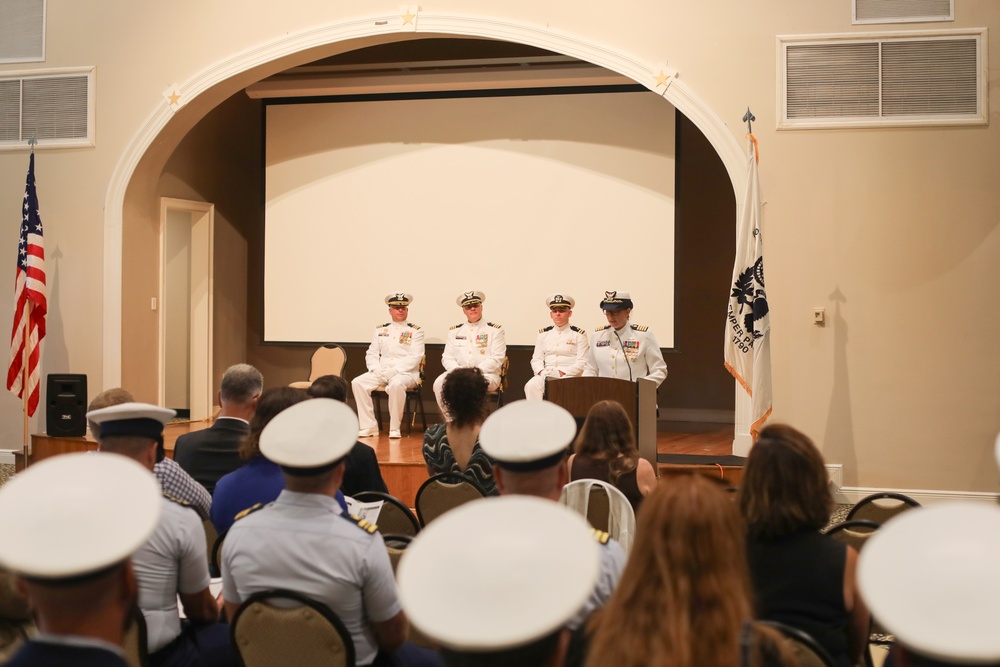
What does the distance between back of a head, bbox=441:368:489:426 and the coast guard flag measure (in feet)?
9.30

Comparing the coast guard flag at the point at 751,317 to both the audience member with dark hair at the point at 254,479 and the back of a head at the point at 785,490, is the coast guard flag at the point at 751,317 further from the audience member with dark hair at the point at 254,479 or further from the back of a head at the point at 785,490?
the back of a head at the point at 785,490

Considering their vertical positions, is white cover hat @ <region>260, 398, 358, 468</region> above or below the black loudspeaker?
above

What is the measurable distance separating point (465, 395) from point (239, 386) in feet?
3.00

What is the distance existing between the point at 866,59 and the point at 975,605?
6211 millimetres

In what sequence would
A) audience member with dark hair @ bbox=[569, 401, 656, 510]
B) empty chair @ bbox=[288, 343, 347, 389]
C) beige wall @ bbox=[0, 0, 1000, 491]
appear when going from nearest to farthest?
audience member with dark hair @ bbox=[569, 401, 656, 510]
beige wall @ bbox=[0, 0, 1000, 491]
empty chair @ bbox=[288, 343, 347, 389]

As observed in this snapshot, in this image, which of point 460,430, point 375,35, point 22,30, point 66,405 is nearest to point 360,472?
point 460,430

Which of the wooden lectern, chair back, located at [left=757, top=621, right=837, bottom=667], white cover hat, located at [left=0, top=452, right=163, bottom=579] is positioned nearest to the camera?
white cover hat, located at [left=0, top=452, right=163, bottom=579]

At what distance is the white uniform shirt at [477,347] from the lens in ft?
25.2

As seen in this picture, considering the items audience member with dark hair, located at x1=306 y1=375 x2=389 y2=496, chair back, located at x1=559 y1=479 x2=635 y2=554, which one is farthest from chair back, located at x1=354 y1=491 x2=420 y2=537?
chair back, located at x1=559 y1=479 x2=635 y2=554

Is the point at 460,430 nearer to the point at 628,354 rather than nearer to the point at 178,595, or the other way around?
the point at 178,595

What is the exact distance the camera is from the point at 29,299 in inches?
290

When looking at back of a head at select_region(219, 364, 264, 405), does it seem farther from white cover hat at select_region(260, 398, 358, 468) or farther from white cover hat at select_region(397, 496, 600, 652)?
white cover hat at select_region(397, 496, 600, 652)

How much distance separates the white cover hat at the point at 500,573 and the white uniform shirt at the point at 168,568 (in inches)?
54.0

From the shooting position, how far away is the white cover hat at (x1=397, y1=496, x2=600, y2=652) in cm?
106
